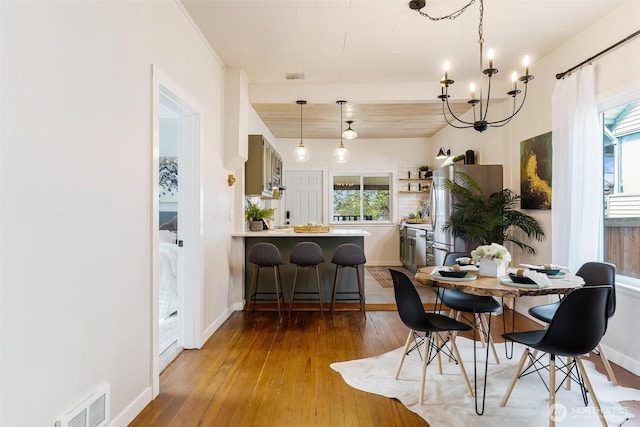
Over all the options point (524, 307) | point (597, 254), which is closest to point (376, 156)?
point (524, 307)

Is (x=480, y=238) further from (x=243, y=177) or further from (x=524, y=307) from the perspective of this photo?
A: (x=243, y=177)

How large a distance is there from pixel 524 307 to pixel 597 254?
144 cm

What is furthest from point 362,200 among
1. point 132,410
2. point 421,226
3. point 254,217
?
point 132,410

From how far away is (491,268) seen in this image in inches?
98.0

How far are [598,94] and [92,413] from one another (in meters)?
4.25

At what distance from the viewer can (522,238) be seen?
4293 mm

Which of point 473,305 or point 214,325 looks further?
point 214,325

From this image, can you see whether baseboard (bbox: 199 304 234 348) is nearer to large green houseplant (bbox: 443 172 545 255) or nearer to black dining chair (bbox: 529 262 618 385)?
black dining chair (bbox: 529 262 618 385)

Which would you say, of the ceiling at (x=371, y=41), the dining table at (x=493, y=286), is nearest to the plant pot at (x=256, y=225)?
the ceiling at (x=371, y=41)

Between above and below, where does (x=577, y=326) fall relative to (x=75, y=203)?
below

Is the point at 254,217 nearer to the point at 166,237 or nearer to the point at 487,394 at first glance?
the point at 166,237

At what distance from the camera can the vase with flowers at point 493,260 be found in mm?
2469

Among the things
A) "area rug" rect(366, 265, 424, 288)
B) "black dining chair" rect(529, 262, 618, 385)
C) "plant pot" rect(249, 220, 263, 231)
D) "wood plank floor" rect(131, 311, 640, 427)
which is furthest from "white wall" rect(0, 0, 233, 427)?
"area rug" rect(366, 265, 424, 288)

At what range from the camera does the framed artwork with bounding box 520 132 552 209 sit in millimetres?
3762
